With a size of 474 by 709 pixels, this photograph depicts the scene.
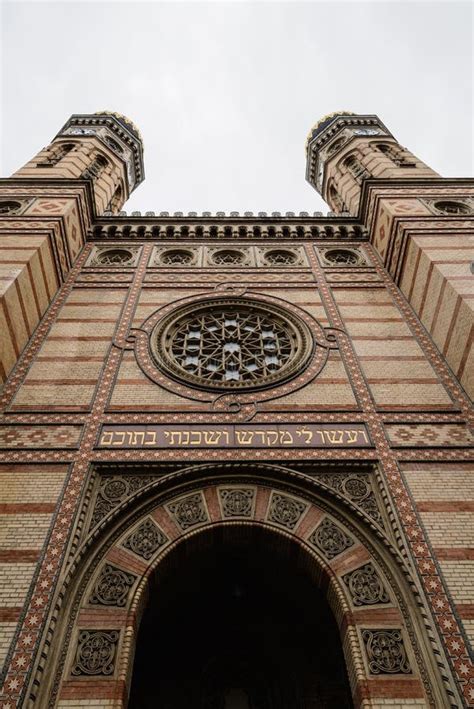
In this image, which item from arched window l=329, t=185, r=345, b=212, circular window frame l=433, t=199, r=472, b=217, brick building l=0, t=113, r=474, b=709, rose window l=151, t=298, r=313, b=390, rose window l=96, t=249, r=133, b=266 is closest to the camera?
brick building l=0, t=113, r=474, b=709

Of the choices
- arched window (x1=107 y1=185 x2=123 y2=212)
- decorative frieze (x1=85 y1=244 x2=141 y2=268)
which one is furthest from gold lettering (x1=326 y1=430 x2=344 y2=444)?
arched window (x1=107 y1=185 x2=123 y2=212)

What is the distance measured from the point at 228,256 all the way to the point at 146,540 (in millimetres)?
6553

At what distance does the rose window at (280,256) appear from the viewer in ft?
33.7

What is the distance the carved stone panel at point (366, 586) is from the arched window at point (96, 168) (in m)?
10.6

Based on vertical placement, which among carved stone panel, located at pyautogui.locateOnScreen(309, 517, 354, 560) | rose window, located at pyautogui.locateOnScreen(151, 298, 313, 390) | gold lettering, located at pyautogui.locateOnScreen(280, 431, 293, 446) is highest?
rose window, located at pyautogui.locateOnScreen(151, 298, 313, 390)

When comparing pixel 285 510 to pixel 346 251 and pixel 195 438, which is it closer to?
pixel 195 438

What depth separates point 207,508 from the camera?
549cm

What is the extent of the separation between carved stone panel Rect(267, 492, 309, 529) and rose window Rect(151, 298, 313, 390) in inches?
71.1

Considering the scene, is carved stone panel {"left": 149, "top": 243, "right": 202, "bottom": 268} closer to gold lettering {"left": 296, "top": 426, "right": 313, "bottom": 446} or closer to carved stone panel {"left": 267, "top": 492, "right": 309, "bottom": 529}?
gold lettering {"left": 296, "top": 426, "right": 313, "bottom": 446}

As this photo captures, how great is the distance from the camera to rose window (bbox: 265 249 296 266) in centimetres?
1028

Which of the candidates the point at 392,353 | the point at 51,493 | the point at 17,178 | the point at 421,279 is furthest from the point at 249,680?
the point at 17,178

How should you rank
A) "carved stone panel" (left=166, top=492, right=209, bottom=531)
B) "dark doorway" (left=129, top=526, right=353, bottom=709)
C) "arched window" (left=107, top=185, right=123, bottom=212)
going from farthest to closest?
1. "arched window" (left=107, top=185, right=123, bottom=212)
2. "dark doorway" (left=129, top=526, right=353, bottom=709)
3. "carved stone panel" (left=166, top=492, right=209, bottom=531)

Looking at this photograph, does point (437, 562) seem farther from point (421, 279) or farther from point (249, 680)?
point (421, 279)

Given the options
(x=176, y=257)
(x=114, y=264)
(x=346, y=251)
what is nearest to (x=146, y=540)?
(x=114, y=264)
